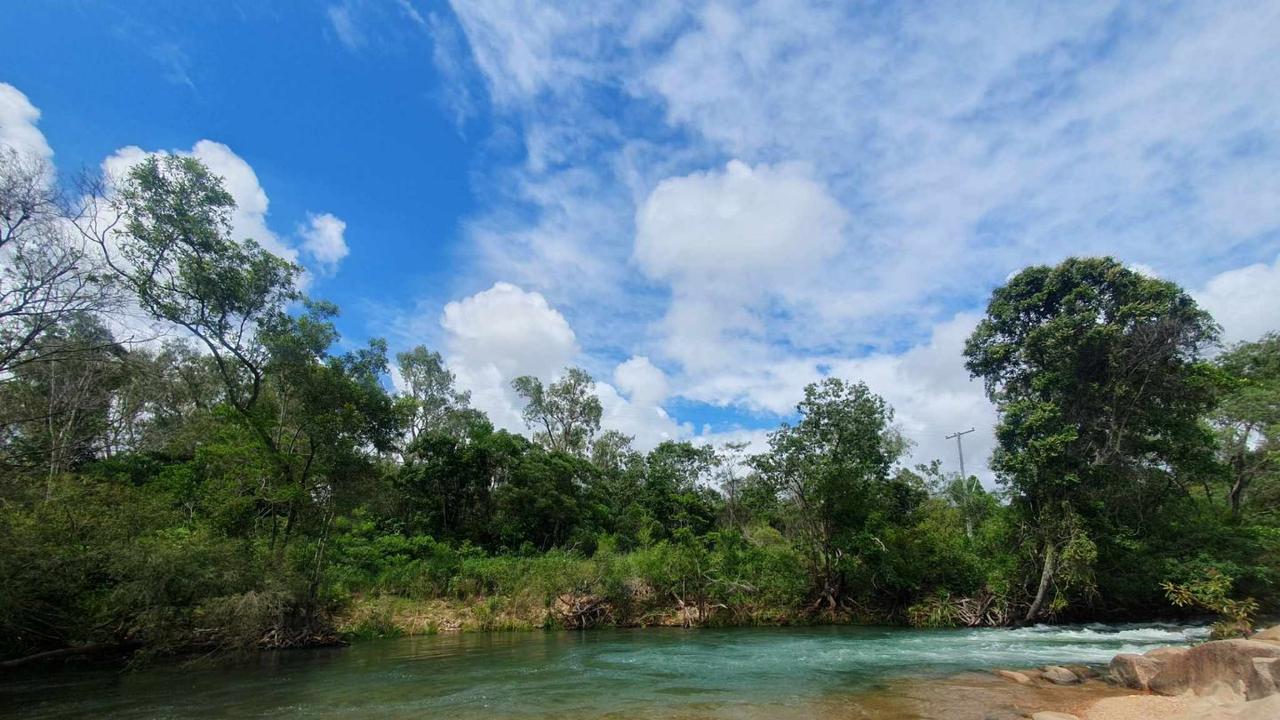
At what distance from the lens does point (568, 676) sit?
1413 cm

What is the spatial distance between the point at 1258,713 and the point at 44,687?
72.0 ft

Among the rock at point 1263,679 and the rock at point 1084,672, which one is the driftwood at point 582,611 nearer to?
the rock at point 1084,672

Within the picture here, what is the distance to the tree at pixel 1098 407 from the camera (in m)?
20.9

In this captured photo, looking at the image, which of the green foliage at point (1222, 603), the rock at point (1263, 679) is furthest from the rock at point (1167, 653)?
the green foliage at point (1222, 603)

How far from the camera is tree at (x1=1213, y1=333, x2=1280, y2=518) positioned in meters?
22.5

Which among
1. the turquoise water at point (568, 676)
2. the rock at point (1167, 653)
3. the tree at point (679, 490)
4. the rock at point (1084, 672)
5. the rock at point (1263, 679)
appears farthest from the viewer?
the tree at point (679, 490)

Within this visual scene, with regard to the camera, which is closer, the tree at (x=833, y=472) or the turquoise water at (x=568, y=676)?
the turquoise water at (x=568, y=676)

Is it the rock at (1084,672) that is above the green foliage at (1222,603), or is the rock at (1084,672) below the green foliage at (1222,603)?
below

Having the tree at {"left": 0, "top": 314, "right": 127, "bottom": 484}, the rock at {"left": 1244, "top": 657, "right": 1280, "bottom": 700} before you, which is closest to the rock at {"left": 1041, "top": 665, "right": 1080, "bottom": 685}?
the rock at {"left": 1244, "top": 657, "right": 1280, "bottom": 700}

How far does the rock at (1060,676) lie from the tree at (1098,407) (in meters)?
11.3

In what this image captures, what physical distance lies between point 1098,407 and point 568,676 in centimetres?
2151

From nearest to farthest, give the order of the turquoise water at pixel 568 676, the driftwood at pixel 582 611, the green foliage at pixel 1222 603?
the turquoise water at pixel 568 676
the green foliage at pixel 1222 603
the driftwood at pixel 582 611

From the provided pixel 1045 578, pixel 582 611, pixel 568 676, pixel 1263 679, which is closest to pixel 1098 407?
pixel 1045 578

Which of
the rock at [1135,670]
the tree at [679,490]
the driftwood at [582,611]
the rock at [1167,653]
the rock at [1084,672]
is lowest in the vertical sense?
the driftwood at [582,611]
